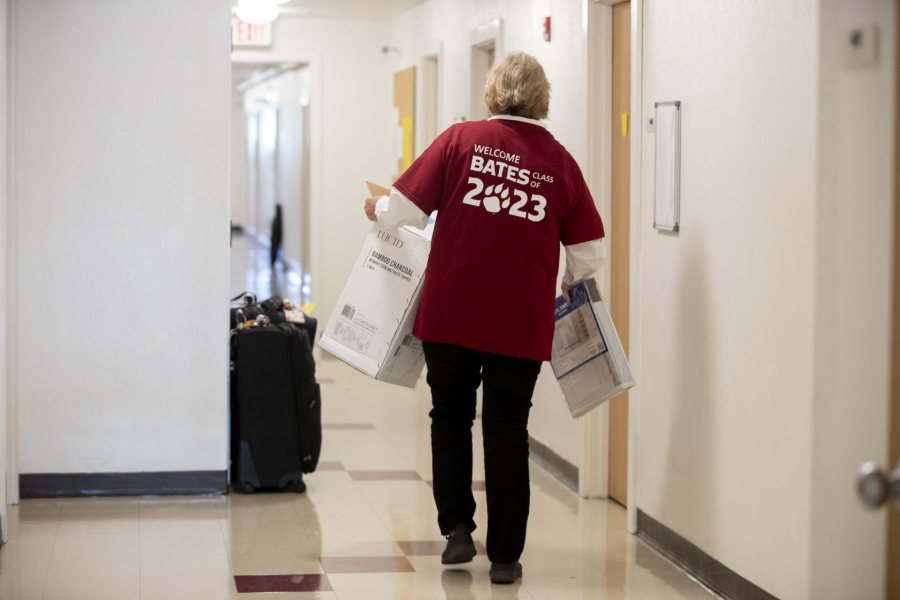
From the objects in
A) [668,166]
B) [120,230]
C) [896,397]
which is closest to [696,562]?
[668,166]

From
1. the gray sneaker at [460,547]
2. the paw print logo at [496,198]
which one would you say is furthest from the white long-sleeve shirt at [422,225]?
the gray sneaker at [460,547]

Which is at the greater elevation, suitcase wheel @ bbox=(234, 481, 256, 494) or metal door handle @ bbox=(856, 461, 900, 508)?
metal door handle @ bbox=(856, 461, 900, 508)

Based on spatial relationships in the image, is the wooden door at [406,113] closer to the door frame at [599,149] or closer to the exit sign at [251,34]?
the exit sign at [251,34]

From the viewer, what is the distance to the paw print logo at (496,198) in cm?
328

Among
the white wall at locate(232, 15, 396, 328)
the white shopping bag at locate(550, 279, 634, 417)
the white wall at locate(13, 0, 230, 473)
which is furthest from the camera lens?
the white wall at locate(232, 15, 396, 328)

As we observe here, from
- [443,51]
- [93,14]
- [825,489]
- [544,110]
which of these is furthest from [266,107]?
[825,489]

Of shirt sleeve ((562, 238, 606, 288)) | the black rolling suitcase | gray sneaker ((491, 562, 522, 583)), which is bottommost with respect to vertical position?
gray sneaker ((491, 562, 522, 583))

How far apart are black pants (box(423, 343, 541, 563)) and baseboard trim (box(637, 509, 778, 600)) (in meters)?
0.55

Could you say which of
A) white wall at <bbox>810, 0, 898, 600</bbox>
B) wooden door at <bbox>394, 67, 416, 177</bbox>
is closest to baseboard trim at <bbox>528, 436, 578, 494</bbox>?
wooden door at <bbox>394, 67, 416, 177</bbox>

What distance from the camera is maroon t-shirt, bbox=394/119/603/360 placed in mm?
3277

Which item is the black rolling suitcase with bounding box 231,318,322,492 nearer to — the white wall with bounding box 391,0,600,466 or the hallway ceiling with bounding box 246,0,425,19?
the white wall with bounding box 391,0,600,466

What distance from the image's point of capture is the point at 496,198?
10.8 ft

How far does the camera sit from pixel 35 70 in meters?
4.29

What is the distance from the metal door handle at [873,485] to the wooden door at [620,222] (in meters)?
3.44
